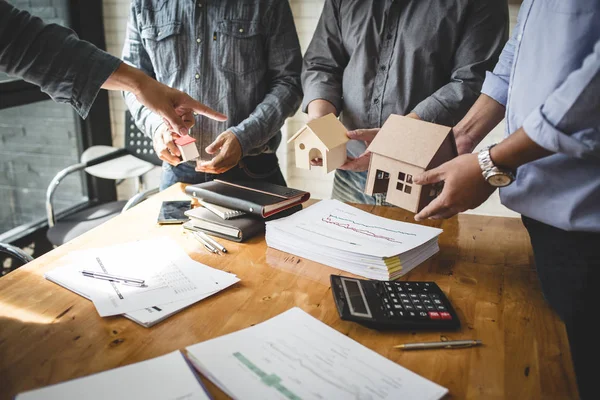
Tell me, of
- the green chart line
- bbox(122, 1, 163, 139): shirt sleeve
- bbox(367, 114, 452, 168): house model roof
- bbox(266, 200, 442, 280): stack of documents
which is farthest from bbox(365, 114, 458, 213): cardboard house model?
bbox(122, 1, 163, 139): shirt sleeve

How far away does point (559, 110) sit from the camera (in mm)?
1021

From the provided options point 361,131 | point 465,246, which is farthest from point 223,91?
point 465,246

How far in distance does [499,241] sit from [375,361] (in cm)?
78

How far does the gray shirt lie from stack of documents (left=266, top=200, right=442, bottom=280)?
479 mm

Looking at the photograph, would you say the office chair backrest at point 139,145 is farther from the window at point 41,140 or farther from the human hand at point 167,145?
the human hand at point 167,145

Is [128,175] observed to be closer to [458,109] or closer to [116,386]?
[458,109]

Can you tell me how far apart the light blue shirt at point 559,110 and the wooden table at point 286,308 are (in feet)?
0.75

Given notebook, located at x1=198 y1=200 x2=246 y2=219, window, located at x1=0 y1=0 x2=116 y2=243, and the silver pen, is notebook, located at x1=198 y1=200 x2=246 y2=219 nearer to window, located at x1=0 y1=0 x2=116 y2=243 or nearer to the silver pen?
the silver pen

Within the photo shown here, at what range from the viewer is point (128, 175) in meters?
2.91

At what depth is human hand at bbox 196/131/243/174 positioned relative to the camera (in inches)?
70.9

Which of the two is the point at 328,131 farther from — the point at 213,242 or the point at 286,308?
the point at 286,308

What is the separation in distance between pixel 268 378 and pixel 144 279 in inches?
19.5

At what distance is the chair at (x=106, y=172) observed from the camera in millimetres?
2641

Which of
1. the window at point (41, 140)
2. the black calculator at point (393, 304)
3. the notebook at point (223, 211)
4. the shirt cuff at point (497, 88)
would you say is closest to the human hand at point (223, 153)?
the notebook at point (223, 211)
